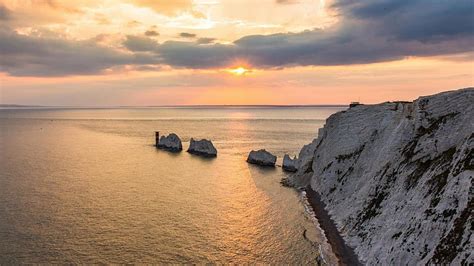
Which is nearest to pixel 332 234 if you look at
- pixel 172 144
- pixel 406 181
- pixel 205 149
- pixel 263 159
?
pixel 406 181

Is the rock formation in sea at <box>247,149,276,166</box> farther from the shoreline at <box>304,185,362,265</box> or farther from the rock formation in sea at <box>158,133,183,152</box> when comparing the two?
the rock formation in sea at <box>158,133,183,152</box>

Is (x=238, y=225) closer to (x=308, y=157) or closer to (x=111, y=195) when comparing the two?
(x=111, y=195)

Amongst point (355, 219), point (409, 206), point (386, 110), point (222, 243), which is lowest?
point (222, 243)

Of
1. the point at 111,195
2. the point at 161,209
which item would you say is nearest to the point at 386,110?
the point at 161,209

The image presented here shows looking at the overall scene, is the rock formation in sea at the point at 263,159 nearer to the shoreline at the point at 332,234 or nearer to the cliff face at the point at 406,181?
the shoreline at the point at 332,234

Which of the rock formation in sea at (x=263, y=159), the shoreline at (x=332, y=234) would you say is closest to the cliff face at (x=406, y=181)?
the shoreline at (x=332, y=234)

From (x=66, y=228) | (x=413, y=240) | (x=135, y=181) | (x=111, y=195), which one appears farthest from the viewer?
(x=135, y=181)
